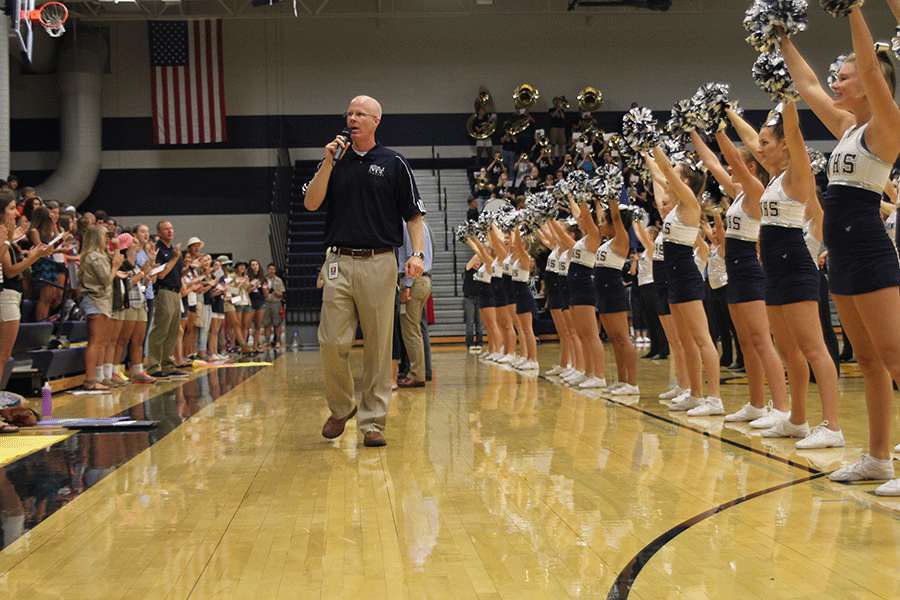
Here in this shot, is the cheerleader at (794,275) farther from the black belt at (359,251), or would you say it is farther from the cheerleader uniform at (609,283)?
the cheerleader uniform at (609,283)

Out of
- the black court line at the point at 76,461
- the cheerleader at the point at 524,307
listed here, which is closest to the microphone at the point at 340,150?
the black court line at the point at 76,461

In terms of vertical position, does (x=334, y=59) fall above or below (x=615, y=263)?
above

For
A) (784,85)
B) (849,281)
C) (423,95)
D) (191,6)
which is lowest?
(849,281)

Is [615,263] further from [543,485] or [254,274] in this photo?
[254,274]

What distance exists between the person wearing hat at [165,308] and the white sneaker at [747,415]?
20.6ft

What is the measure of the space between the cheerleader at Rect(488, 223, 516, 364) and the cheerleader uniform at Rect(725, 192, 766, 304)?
5009 mm

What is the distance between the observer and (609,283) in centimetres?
679

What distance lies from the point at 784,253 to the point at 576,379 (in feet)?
12.3

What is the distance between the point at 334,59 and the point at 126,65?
5151 mm

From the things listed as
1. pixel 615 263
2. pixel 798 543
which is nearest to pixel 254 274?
pixel 615 263

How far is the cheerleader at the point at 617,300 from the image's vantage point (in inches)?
262

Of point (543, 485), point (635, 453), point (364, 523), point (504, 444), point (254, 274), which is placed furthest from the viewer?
point (254, 274)

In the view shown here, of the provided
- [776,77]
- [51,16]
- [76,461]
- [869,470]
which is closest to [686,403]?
[869,470]

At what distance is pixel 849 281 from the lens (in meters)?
3.09
